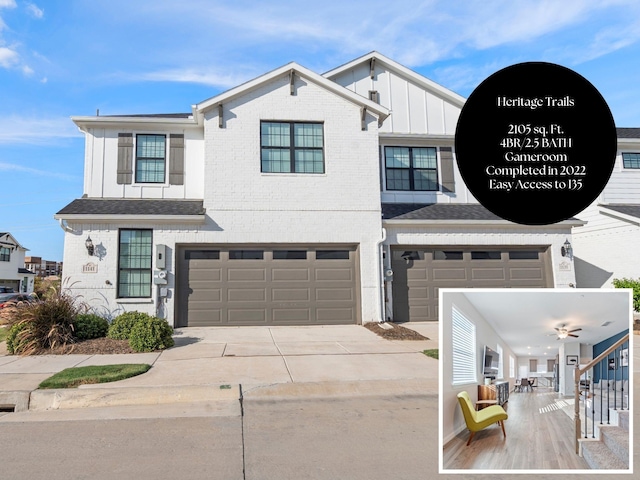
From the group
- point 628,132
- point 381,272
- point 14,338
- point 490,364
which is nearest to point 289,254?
point 381,272

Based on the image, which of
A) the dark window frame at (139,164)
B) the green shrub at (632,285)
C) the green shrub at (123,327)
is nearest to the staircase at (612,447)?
the green shrub at (123,327)

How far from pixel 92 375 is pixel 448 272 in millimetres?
9888

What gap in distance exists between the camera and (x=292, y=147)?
14.2m

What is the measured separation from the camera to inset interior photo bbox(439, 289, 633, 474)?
5.46 ft

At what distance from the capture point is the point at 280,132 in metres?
14.2

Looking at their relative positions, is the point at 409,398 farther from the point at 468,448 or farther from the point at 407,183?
the point at 407,183

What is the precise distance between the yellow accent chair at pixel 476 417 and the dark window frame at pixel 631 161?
19.3 meters

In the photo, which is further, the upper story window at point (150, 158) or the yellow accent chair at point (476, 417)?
the upper story window at point (150, 158)

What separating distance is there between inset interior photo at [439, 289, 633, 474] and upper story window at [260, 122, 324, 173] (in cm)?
1250

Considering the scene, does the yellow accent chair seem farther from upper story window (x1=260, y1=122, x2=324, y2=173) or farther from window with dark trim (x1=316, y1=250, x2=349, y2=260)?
upper story window (x1=260, y1=122, x2=324, y2=173)

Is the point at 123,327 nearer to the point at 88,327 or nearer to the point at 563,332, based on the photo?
the point at 88,327

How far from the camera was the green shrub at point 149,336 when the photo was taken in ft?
32.7

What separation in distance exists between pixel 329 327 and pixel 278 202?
356cm

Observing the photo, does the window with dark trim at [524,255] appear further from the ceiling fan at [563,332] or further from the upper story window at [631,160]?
the ceiling fan at [563,332]
